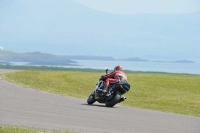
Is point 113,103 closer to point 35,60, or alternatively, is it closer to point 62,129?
point 62,129

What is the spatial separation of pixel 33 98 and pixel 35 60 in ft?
175

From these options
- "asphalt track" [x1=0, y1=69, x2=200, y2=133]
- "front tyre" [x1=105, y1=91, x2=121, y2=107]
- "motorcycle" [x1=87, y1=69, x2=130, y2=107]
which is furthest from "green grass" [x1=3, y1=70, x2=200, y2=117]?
"asphalt track" [x1=0, y1=69, x2=200, y2=133]

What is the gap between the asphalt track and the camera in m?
15.8

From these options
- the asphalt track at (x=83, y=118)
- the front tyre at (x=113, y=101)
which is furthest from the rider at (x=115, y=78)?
the asphalt track at (x=83, y=118)

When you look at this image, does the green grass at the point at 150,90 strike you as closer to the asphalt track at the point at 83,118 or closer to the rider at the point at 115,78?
the rider at the point at 115,78

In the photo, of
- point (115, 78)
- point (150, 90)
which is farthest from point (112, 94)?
point (150, 90)

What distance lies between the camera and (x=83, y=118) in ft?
59.7

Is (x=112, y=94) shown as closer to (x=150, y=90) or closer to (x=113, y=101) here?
(x=113, y=101)

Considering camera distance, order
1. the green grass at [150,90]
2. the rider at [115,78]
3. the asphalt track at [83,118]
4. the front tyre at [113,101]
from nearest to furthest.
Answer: the asphalt track at [83,118]
the front tyre at [113,101]
the rider at [115,78]
the green grass at [150,90]

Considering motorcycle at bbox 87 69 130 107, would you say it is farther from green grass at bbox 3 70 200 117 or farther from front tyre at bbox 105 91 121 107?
green grass at bbox 3 70 200 117

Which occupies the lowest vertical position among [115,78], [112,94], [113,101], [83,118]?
[83,118]

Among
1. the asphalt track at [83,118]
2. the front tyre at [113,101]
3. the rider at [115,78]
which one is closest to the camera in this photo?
the asphalt track at [83,118]

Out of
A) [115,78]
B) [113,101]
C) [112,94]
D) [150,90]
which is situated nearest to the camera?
[113,101]

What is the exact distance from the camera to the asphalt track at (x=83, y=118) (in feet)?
52.0
